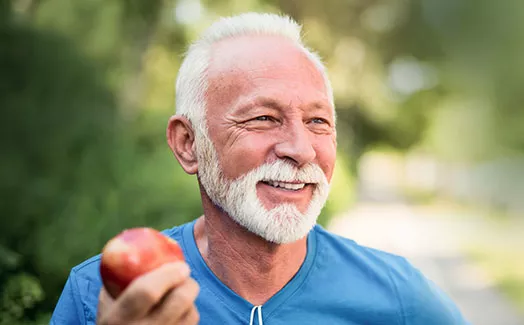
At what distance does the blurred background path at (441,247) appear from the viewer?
27.1 ft

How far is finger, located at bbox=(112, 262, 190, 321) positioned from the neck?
2.20 feet

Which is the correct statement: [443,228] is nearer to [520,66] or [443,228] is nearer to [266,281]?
[520,66]

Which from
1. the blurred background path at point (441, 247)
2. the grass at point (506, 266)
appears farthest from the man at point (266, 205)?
the grass at point (506, 266)

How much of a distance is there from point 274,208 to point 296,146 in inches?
8.5

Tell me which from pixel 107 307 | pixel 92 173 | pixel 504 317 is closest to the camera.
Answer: pixel 107 307

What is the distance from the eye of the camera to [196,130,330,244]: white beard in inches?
79.7

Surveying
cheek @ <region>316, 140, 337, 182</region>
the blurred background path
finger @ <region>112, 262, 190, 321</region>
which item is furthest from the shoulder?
the blurred background path

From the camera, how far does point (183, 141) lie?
2.34 meters

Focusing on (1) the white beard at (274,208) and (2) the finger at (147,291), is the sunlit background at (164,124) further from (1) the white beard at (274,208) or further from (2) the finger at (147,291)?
(2) the finger at (147,291)

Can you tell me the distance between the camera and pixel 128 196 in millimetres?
6422

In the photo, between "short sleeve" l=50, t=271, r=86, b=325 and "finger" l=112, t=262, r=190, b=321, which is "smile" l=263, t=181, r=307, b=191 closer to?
"finger" l=112, t=262, r=190, b=321

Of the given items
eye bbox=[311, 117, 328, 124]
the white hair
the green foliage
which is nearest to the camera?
eye bbox=[311, 117, 328, 124]

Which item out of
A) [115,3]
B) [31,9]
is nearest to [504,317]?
[115,3]

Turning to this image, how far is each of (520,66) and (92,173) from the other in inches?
436
